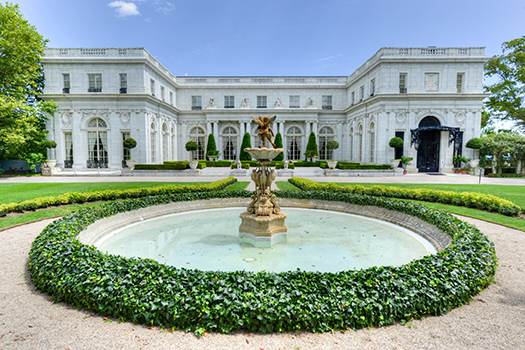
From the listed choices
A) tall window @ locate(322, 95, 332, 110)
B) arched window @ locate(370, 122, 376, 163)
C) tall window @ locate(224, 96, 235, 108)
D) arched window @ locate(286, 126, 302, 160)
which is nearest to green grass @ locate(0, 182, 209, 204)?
arched window @ locate(370, 122, 376, 163)

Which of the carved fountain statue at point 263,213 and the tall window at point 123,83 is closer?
the carved fountain statue at point 263,213

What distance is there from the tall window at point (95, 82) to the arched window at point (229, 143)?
15.8 meters

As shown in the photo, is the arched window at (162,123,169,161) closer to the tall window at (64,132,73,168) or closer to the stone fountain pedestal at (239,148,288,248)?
the tall window at (64,132,73,168)

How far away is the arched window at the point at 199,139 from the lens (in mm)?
38688

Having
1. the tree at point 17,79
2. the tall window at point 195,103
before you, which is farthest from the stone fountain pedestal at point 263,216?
the tall window at point 195,103

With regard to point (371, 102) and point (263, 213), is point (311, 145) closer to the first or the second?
point (371, 102)

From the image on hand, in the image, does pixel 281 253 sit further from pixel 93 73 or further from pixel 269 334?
pixel 93 73

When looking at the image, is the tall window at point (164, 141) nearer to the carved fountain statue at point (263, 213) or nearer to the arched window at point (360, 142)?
the arched window at point (360, 142)

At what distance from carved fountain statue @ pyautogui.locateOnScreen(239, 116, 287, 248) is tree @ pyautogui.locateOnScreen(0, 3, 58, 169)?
26.1 metres

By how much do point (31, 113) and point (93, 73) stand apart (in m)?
7.42

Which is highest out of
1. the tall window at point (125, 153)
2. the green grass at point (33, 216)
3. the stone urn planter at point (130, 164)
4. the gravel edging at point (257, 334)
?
the tall window at point (125, 153)

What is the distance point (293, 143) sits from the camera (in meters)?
38.8

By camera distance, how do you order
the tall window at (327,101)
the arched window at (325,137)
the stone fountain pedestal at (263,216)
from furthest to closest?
the tall window at (327,101), the arched window at (325,137), the stone fountain pedestal at (263,216)

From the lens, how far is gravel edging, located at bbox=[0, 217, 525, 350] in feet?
10.1
